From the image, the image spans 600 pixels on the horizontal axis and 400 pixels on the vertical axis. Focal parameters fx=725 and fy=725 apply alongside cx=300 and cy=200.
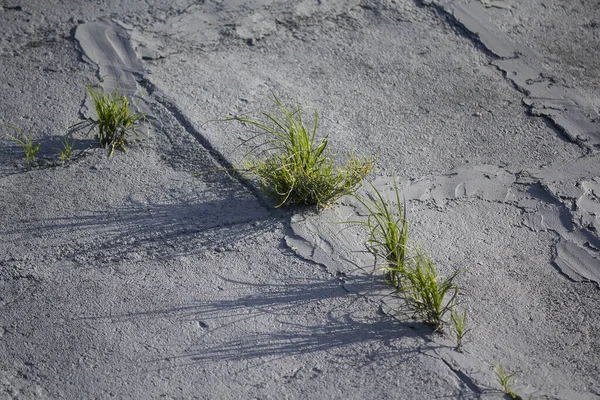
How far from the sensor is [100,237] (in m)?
3.12

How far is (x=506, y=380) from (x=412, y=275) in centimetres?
51

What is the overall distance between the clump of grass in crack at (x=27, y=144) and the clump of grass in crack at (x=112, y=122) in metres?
0.22

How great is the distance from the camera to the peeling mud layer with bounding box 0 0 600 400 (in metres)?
2.60

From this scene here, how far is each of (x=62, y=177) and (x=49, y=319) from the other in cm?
90

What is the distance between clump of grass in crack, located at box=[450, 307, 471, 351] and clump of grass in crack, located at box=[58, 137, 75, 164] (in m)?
1.97

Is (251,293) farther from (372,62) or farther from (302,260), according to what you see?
(372,62)

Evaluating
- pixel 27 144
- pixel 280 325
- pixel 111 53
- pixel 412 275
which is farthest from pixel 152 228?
pixel 111 53

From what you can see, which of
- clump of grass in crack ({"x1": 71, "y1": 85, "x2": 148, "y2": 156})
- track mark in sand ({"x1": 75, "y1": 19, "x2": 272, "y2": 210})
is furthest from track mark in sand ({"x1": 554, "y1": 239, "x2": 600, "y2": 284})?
clump of grass in crack ({"x1": 71, "y1": 85, "x2": 148, "y2": 156})

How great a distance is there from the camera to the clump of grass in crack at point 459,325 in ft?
8.66

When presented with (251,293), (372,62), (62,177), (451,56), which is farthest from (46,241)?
(451,56)

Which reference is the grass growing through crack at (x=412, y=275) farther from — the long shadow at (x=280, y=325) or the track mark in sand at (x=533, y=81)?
the track mark in sand at (x=533, y=81)

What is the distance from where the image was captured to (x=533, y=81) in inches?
165

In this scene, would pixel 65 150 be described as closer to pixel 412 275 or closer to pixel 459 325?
pixel 412 275

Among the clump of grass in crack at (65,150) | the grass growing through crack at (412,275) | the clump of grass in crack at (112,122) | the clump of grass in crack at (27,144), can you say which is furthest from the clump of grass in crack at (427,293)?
the clump of grass in crack at (27,144)
